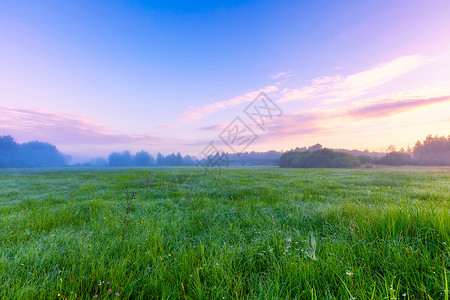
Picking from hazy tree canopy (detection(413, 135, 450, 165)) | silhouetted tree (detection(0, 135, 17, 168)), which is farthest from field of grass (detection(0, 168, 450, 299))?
silhouetted tree (detection(0, 135, 17, 168))

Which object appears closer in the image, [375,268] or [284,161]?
[375,268]

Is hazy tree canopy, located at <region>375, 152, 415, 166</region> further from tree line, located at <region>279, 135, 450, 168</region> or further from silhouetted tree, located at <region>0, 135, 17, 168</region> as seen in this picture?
silhouetted tree, located at <region>0, 135, 17, 168</region>

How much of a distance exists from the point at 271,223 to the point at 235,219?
2.94ft

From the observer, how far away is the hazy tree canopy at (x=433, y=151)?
185 ft

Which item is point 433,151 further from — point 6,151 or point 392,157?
point 6,151

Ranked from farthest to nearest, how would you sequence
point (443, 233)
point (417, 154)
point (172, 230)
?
point (417, 154) → point (172, 230) → point (443, 233)

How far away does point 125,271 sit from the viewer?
2.18 meters

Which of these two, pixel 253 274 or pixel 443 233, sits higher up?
pixel 443 233

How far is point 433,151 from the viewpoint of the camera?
61.4 metres

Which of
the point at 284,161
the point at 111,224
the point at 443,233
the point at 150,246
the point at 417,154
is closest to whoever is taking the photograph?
the point at 443,233

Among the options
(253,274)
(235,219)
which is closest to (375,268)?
(253,274)

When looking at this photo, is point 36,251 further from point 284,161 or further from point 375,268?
point 284,161

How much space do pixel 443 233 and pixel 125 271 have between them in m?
4.54

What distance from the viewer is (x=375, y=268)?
2199mm
